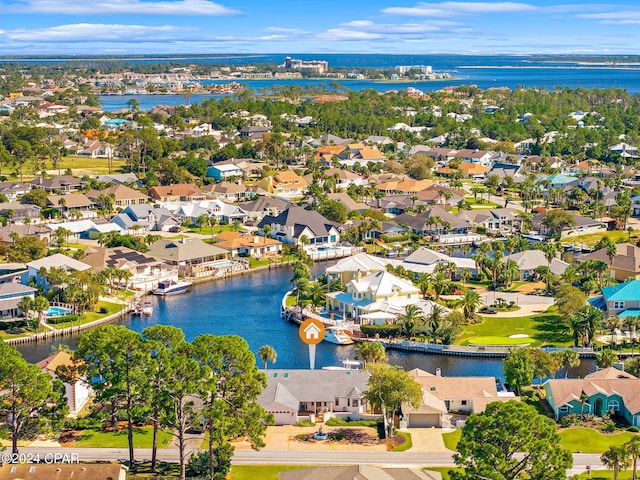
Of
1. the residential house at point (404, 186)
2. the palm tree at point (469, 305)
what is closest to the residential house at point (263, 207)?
the residential house at point (404, 186)

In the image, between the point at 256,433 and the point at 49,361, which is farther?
the point at 49,361

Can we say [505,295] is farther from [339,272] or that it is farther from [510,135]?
[510,135]

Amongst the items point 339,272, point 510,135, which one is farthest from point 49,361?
point 510,135

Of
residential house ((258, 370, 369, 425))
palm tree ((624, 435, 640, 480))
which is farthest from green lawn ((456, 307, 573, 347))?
palm tree ((624, 435, 640, 480))

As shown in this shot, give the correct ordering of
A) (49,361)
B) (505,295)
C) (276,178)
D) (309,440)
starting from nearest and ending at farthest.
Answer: (309,440)
(49,361)
(505,295)
(276,178)

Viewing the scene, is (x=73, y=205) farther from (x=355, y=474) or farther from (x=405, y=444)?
(x=355, y=474)

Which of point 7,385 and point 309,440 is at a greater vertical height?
point 7,385

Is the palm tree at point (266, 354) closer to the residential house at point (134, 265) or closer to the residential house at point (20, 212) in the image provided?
the residential house at point (134, 265)
